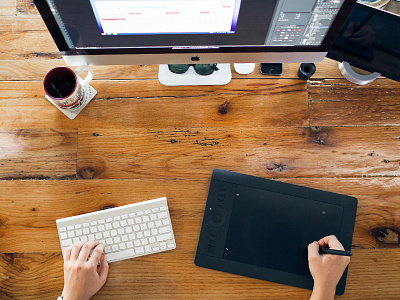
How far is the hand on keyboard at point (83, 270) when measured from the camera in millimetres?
806

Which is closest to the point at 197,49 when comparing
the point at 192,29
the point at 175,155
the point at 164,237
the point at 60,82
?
the point at 192,29

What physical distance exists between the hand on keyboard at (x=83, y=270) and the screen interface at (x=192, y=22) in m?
0.53

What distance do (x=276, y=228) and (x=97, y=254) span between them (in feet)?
1.62

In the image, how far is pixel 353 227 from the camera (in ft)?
2.90

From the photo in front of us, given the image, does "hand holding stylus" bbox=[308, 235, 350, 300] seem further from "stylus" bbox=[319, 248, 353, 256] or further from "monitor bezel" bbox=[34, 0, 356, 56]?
"monitor bezel" bbox=[34, 0, 356, 56]

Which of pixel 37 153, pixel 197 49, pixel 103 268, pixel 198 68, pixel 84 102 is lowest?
pixel 103 268

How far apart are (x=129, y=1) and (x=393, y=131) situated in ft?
2.80

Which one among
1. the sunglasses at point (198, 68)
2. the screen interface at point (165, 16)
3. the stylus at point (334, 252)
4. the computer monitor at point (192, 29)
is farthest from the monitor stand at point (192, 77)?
the stylus at point (334, 252)

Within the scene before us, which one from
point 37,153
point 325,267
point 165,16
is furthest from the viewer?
point 37,153

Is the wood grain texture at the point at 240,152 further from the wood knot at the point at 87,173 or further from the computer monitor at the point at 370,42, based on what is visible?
the computer monitor at the point at 370,42

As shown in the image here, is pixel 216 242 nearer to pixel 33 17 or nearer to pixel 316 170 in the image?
pixel 316 170

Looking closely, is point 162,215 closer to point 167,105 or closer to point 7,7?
point 167,105

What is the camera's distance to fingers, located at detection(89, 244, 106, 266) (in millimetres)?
823

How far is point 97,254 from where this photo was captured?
0.83 m
